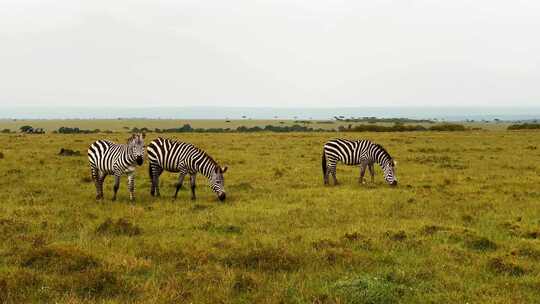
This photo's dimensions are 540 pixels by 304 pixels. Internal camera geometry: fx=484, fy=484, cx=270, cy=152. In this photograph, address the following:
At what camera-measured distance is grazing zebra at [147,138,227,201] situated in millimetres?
16734

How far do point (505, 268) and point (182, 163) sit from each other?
1097 cm

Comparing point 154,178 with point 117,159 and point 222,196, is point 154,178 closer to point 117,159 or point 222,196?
point 117,159

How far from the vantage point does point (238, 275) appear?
8.80 metres

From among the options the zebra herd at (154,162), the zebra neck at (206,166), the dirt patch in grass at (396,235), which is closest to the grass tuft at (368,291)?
the dirt patch in grass at (396,235)

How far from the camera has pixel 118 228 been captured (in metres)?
12.0

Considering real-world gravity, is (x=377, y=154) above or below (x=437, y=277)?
above

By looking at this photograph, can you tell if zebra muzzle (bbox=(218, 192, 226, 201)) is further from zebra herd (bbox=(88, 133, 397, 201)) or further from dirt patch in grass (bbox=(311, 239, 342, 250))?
dirt patch in grass (bbox=(311, 239, 342, 250))

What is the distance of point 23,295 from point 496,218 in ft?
39.7

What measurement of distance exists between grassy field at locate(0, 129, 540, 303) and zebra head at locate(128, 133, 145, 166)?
5.02 feet

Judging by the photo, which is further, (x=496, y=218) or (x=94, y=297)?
(x=496, y=218)

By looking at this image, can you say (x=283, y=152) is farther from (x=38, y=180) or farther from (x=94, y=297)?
(x=94, y=297)

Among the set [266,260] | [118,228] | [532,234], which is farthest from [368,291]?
[118,228]

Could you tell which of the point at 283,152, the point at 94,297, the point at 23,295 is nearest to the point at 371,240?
the point at 94,297

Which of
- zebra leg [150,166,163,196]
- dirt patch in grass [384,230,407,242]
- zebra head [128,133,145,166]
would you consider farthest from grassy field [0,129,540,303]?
zebra head [128,133,145,166]
